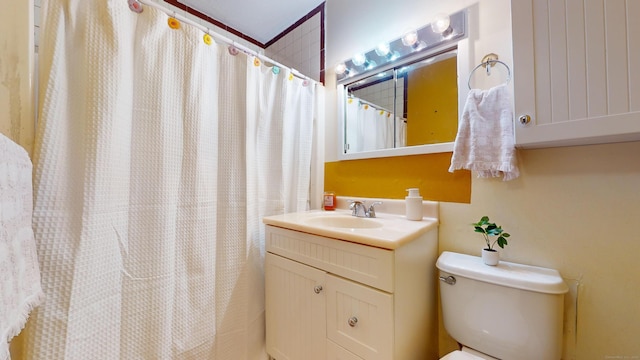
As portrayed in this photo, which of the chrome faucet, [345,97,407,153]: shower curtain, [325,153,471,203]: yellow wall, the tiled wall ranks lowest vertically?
the chrome faucet

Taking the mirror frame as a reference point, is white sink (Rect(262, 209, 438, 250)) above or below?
below

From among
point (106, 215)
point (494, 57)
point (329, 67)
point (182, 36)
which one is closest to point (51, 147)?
point (106, 215)

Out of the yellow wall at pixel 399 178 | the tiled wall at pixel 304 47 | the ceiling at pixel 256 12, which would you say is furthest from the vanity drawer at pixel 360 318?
the ceiling at pixel 256 12

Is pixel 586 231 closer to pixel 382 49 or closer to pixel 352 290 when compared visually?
pixel 352 290

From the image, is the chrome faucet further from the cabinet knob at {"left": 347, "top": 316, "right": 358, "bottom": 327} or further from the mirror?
the cabinet knob at {"left": 347, "top": 316, "right": 358, "bottom": 327}

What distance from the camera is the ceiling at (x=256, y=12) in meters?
1.60

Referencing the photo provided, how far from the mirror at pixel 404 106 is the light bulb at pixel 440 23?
11 centimetres

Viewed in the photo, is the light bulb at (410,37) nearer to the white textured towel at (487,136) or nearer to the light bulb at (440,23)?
the light bulb at (440,23)

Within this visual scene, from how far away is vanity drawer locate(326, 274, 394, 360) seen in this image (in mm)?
753

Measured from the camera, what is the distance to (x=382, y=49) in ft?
4.38

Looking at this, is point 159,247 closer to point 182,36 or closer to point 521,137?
point 182,36

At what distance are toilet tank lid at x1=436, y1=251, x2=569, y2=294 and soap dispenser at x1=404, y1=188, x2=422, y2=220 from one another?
215mm

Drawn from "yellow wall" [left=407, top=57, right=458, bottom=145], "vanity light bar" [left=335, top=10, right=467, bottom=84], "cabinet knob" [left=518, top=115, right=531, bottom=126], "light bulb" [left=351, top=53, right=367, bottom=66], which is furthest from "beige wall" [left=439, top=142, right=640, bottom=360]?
"light bulb" [left=351, top=53, right=367, bottom=66]

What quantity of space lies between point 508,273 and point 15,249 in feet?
4.44
